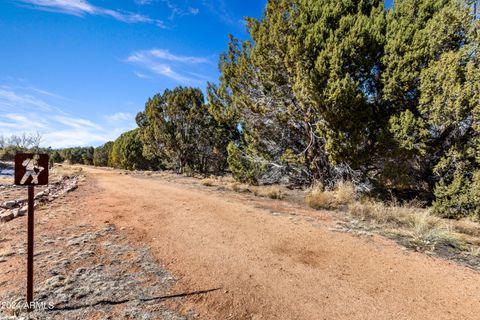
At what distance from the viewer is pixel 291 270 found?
13.3ft

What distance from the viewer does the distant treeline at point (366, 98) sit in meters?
8.80

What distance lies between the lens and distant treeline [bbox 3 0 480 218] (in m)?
8.80

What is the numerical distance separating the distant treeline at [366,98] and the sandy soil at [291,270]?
216 inches

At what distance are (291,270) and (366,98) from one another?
9456 mm

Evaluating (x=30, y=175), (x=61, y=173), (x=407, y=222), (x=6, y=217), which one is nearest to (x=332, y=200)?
(x=407, y=222)

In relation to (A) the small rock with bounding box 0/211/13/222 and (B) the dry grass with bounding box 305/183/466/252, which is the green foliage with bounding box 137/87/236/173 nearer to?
(B) the dry grass with bounding box 305/183/466/252

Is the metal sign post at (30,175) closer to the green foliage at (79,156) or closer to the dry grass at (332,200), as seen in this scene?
the dry grass at (332,200)

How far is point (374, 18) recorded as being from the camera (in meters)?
11.1

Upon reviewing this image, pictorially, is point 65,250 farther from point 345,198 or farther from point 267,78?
point 267,78

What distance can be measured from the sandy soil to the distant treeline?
5478 mm

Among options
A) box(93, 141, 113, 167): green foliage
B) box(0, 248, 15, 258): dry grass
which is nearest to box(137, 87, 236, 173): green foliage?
box(0, 248, 15, 258): dry grass

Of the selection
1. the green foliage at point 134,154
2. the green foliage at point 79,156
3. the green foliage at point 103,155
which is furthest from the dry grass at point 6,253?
the green foliage at point 79,156

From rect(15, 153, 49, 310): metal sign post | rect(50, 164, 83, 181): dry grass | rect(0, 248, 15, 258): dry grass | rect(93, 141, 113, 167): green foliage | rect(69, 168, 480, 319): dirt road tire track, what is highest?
rect(93, 141, 113, 167): green foliage

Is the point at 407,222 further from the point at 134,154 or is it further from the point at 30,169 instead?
the point at 134,154
